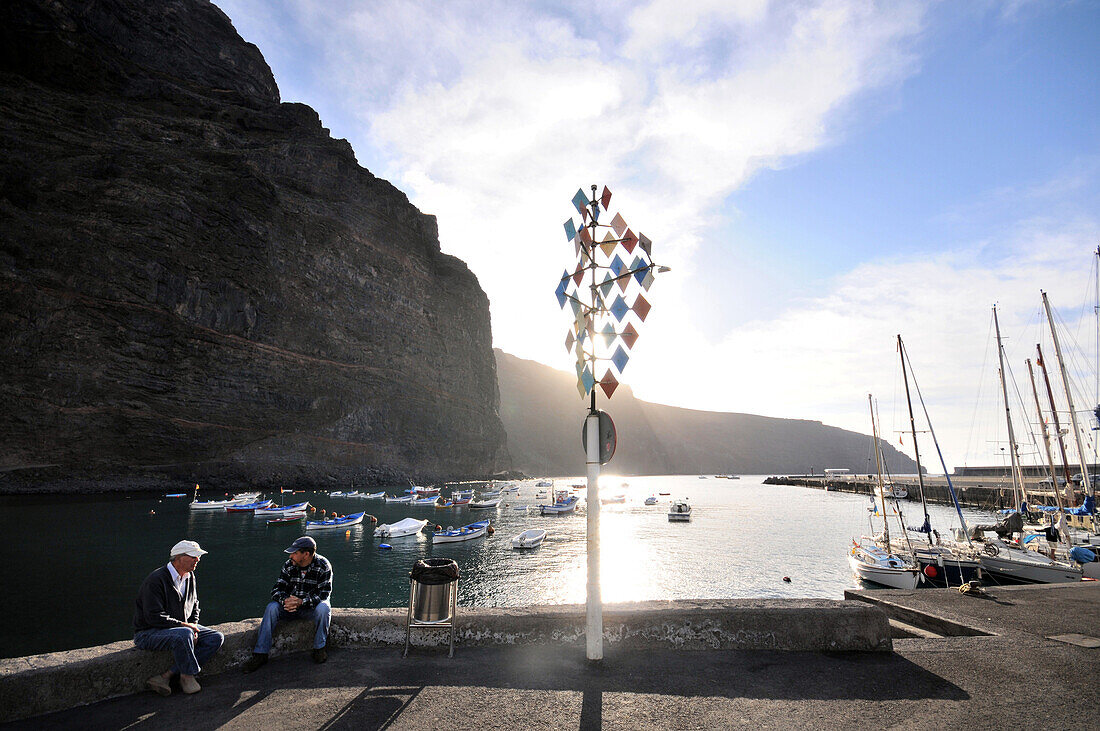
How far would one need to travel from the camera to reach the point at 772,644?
6.86 meters

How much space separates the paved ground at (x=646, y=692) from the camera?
15.8 feet

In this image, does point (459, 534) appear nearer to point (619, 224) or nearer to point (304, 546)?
point (304, 546)

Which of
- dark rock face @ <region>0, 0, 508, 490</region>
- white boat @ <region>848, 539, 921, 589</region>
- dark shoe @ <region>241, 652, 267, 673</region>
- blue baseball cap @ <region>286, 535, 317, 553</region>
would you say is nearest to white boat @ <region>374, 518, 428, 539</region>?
white boat @ <region>848, 539, 921, 589</region>

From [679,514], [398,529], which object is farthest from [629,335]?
[679,514]

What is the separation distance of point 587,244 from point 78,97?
339 ft

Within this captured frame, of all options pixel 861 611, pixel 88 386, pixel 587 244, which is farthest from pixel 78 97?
pixel 861 611

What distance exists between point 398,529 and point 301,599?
40938 mm

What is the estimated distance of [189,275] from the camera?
2859 inches

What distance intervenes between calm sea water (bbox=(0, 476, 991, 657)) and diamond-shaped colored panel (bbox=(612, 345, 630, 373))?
10747 mm

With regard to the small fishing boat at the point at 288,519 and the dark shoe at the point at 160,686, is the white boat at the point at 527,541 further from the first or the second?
the dark shoe at the point at 160,686

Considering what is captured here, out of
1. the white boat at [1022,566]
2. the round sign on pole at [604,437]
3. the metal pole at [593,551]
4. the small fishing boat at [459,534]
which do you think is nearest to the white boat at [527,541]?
the small fishing boat at [459,534]

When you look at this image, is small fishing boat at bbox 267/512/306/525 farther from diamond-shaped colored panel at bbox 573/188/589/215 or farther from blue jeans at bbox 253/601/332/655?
diamond-shaped colored panel at bbox 573/188/589/215

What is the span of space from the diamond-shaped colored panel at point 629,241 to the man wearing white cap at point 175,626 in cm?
638

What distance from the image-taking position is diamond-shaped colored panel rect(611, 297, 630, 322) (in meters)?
7.03
